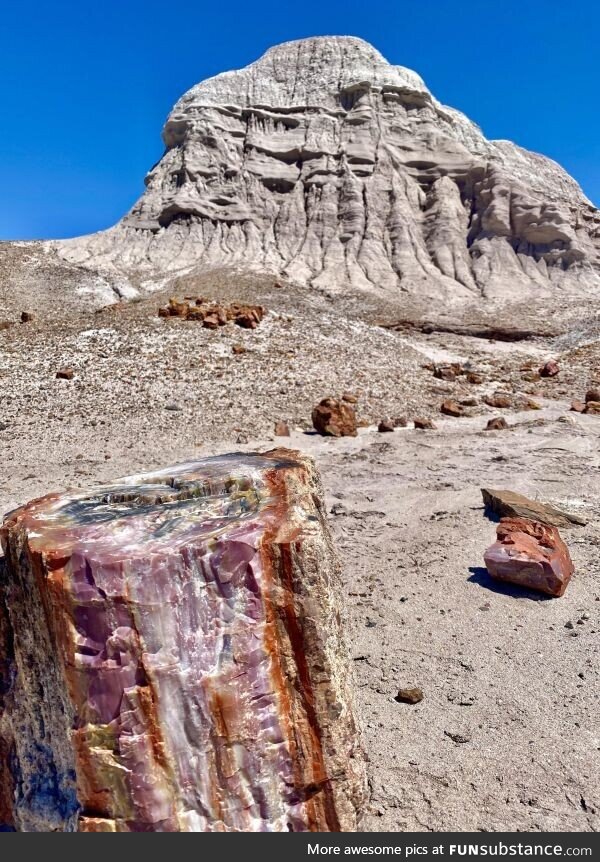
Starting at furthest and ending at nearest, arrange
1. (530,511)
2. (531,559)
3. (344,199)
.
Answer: (344,199) < (530,511) < (531,559)

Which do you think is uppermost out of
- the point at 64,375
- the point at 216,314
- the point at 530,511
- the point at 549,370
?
the point at 216,314

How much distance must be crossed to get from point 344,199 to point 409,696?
151ft

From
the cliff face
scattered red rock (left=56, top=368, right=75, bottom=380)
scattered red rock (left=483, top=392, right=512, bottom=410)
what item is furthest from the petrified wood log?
the cliff face

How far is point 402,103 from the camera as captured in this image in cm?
5012

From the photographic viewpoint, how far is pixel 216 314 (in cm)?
1942

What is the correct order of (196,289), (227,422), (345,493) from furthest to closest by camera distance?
(196,289)
(227,422)
(345,493)

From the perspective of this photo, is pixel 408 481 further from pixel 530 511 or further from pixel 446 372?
pixel 446 372

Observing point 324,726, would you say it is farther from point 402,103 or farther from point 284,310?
point 402,103

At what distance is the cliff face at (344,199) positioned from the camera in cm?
4144

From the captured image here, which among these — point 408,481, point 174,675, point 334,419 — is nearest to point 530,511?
point 408,481

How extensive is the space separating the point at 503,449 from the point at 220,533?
33.1 ft

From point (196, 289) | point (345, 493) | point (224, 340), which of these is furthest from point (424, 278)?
point (345, 493)

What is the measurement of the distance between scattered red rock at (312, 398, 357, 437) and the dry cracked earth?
44 centimetres

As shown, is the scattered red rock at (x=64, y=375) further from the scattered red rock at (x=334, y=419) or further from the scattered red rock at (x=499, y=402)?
the scattered red rock at (x=499, y=402)
